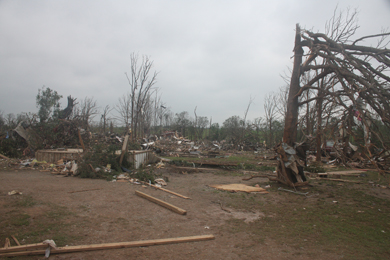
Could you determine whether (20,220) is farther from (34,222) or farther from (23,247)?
(23,247)

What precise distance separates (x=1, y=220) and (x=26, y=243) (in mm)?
Answer: 1099

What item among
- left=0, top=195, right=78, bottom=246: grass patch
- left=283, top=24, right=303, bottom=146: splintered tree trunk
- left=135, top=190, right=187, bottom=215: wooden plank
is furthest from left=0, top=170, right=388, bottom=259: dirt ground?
left=283, top=24, right=303, bottom=146: splintered tree trunk

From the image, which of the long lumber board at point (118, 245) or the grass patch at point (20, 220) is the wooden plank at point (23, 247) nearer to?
the long lumber board at point (118, 245)

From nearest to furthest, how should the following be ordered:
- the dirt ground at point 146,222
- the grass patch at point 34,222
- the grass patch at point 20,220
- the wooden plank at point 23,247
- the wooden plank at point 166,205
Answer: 1. the wooden plank at point 23,247
2. the dirt ground at point 146,222
3. the grass patch at point 34,222
4. the grass patch at point 20,220
5. the wooden plank at point 166,205

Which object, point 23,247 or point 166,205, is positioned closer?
Result: point 23,247

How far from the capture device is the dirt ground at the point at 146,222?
3.48 metres

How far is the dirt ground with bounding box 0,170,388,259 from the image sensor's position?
3.48 m

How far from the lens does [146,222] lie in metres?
4.75

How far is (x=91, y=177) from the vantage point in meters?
Answer: 9.01


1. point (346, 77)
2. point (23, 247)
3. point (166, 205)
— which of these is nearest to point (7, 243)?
point (23, 247)

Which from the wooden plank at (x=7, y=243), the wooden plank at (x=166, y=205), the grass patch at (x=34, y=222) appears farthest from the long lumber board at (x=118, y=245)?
the wooden plank at (x=166, y=205)

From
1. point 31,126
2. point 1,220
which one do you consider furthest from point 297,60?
point 31,126

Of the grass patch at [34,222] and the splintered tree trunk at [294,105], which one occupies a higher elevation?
the splintered tree trunk at [294,105]

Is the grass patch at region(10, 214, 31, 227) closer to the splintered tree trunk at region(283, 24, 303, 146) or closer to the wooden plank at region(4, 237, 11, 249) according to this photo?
the wooden plank at region(4, 237, 11, 249)
